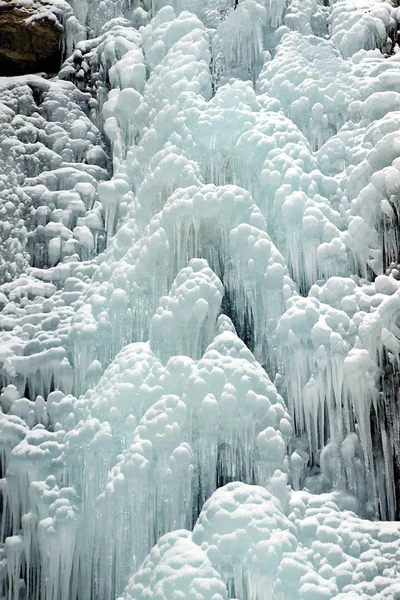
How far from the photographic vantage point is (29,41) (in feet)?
16.2

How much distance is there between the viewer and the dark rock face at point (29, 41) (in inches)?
193

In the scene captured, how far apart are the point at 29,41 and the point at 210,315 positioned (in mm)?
2528

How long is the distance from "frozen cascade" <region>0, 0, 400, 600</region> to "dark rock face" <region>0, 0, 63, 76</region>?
40 centimetres

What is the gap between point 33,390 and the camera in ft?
12.6

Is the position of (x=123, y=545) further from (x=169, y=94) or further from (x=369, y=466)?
(x=169, y=94)

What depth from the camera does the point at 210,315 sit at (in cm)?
355

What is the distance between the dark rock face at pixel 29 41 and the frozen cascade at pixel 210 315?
1.32 ft

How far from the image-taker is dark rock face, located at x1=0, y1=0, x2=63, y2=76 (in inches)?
193

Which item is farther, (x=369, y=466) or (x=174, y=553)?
(x=369, y=466)

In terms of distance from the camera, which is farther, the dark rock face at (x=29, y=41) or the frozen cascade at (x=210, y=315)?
the dark rock face at (x=29, y=41)

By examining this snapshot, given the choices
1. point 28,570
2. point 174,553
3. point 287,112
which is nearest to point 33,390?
point 28,570

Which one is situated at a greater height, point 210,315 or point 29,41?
point 29,41

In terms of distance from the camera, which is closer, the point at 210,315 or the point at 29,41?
the point at 210,315

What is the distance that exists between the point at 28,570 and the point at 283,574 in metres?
1.26
